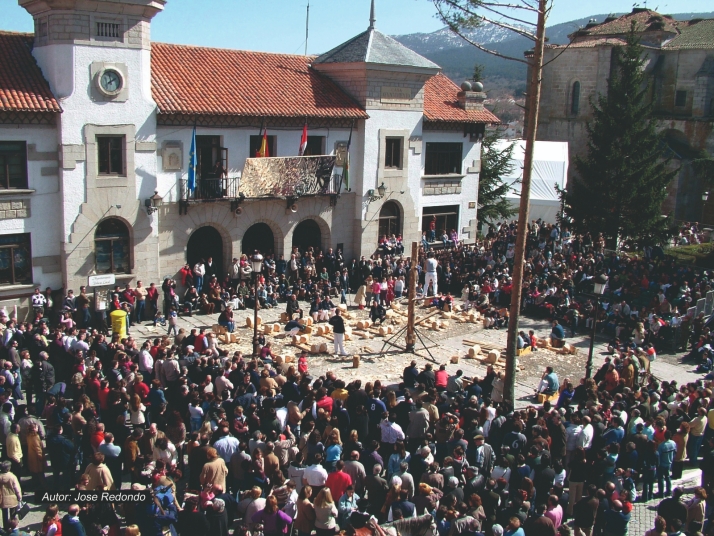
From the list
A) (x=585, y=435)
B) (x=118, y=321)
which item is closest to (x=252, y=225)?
(x=118, y=321)

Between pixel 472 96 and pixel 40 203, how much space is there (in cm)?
1974

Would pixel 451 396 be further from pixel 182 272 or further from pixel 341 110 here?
pixel 341 110

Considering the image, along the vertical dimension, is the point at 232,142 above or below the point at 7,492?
above

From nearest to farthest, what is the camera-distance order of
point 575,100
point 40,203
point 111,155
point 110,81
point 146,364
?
point 146,364, point 40,203, point 110,81, point 111,155, point 575,100

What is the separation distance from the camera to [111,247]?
79.8 feet

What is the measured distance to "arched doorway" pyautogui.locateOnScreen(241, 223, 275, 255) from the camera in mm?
28406

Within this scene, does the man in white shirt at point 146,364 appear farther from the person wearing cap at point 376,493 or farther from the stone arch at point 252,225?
the stone arch at point 252,225

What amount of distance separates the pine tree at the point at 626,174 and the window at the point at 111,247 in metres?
21.4

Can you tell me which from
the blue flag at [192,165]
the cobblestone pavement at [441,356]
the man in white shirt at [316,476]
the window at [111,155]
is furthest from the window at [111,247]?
the man in white shirt at [316,476]

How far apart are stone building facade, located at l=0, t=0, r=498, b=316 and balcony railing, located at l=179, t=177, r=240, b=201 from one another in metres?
0.06

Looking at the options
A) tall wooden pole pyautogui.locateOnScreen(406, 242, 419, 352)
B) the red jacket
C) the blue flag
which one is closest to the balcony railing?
the blue flag

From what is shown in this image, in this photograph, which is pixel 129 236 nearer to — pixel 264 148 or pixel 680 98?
pixel 264 148

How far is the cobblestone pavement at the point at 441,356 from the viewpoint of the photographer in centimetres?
2086

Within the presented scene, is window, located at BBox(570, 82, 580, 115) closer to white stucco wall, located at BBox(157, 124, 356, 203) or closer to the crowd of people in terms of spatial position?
white stucco wall, located at BBox(157, 124, 356, 203)
